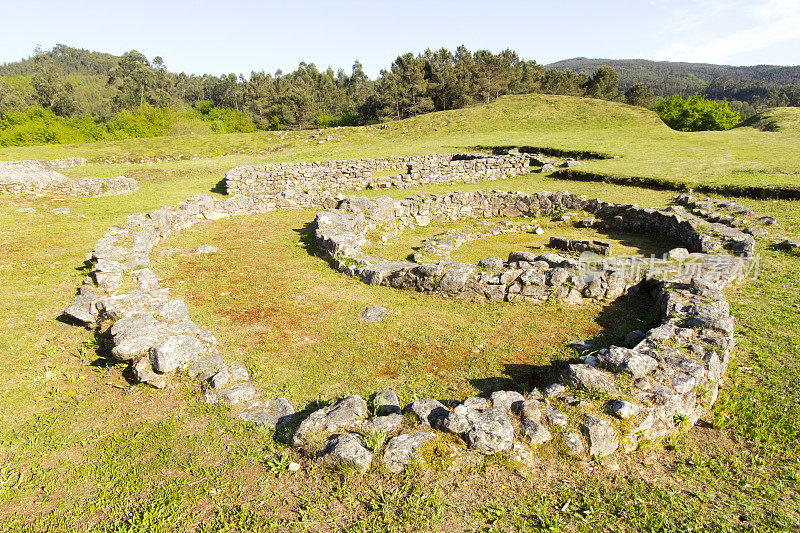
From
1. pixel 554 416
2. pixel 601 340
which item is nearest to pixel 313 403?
pixel 554 416

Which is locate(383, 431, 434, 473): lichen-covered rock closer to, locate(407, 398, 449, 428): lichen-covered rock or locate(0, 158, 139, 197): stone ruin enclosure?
locate(407, 398, 449, 428): lichen-covered rock

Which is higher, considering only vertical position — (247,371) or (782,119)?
(782,119)

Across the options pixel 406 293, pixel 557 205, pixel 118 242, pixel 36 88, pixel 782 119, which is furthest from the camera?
pixel 36 88

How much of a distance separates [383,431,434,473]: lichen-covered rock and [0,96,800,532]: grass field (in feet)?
0.53

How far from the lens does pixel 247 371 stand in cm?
760

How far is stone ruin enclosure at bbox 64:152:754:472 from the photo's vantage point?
5.39 meters

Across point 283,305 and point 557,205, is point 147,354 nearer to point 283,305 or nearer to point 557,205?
point 283,305

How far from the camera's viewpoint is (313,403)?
22.2 ft

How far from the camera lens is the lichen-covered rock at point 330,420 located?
5523 millimetres

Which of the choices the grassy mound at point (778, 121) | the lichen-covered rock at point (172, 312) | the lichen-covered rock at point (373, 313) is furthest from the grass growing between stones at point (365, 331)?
the grassy mound at point (778, 121)

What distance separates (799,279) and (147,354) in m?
13.3

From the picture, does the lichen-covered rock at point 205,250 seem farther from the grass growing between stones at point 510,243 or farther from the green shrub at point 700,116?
the green shrub at point 700,116

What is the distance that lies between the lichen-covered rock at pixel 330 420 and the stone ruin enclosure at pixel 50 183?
73.1ft

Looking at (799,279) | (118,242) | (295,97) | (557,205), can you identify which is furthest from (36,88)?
(799,279)
